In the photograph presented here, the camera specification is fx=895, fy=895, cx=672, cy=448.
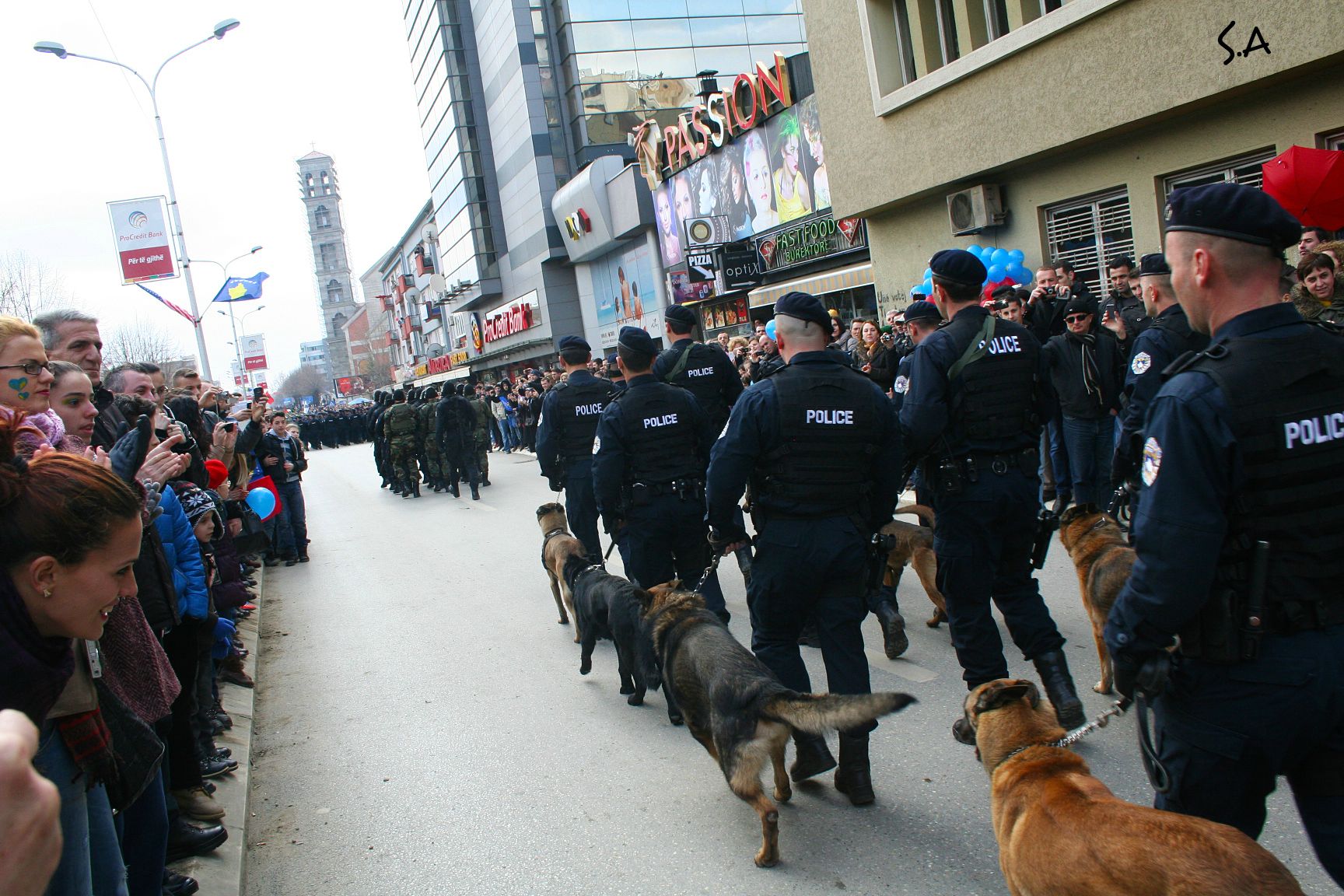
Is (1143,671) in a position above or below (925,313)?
below

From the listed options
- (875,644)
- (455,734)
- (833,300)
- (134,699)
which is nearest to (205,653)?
(455,734)

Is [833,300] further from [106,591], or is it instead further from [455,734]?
[106,591]

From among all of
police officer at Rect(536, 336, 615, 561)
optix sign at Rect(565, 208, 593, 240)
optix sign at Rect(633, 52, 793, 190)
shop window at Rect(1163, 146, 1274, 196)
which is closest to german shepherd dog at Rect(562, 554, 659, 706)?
police officer at Rect(536, 336, 615, 561)

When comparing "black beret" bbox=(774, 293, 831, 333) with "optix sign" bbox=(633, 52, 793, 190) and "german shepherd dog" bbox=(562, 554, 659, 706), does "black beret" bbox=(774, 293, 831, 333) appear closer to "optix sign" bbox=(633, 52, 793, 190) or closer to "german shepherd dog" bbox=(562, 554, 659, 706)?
"german shepherd dog" bbox=(562, 554, 659, 706)

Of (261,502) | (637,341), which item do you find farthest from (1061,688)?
(261,502)

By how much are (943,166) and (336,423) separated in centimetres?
3637

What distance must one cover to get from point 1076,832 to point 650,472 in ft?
11.6

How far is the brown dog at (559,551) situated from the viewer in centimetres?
653

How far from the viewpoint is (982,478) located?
408 cm

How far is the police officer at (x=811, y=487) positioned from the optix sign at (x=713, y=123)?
1819 centimetres

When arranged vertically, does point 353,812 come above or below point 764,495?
below

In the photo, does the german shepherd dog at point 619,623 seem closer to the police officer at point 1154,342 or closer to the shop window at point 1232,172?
the police officer at point 1154,342

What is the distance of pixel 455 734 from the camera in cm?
504

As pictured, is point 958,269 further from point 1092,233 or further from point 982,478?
point 1092,233
